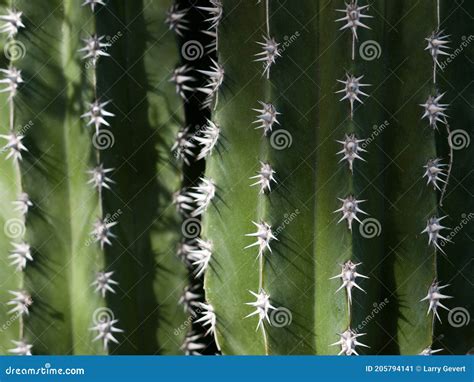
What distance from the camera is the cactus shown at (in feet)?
4.67

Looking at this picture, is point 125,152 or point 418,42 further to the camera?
point 125,152

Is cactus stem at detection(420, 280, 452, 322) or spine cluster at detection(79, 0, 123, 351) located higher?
spine cluster at detection(79, 0, 123, 351)

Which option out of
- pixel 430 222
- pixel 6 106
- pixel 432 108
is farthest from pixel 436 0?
pixel 6 106

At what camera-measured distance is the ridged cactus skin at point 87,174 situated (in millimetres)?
1480

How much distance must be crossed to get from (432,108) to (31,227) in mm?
1030

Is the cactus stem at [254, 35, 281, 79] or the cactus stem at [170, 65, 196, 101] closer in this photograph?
the cactus stem at [254, 35, 281, 79]

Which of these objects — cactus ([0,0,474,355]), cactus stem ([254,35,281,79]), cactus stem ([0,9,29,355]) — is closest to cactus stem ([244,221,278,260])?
cactus ([0,0,474,355])

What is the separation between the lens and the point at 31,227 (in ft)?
4.95

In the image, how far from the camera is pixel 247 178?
1.49m

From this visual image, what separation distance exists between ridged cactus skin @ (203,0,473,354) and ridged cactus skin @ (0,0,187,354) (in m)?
0.16

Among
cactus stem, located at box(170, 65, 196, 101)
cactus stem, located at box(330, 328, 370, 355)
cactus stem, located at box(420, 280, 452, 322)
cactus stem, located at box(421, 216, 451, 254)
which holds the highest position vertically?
cactus stem, located at box(170, 65, 196, 101)

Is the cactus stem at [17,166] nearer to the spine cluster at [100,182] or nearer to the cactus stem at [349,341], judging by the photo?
the spine cluster at [100,182]

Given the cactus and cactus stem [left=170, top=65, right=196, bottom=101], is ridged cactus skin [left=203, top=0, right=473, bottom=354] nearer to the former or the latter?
the cactus
